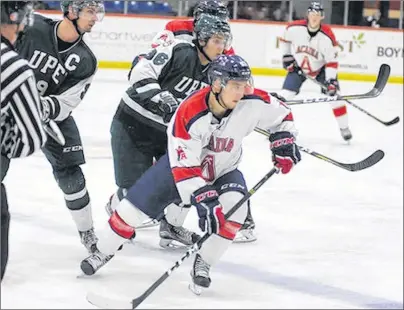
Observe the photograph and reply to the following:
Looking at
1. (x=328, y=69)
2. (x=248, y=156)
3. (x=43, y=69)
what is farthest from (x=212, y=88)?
(x=328, y=69)

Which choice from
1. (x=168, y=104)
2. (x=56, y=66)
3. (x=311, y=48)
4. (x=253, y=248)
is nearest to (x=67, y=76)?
(x=56, y=66)

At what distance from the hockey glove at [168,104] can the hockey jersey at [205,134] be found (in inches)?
1.8

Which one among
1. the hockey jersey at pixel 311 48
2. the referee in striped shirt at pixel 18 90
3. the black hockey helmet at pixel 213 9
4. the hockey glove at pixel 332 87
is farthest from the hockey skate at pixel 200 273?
the hockey glove at pixel 332 87

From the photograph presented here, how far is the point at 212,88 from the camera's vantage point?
1587 mm

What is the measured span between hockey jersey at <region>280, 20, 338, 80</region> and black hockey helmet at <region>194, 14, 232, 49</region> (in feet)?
5.80

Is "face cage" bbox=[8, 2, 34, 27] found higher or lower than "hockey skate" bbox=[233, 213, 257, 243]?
higher

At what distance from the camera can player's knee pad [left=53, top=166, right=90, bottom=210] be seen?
72.1 inches

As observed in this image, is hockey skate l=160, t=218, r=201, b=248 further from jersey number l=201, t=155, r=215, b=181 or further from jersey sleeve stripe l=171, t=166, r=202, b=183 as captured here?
jersey sleeve stripe l=171, t=166, r=202, b=183

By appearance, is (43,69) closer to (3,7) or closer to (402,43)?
(3,7)

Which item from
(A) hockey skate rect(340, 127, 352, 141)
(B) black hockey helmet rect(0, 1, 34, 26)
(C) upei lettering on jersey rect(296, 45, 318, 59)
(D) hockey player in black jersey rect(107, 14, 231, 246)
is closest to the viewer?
(B) black hockey helmet rect(0, 1, 34, 26)

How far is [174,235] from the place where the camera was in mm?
2068

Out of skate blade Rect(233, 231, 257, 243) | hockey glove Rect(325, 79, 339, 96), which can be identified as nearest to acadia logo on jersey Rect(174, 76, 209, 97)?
skate blade Rect(233, 231, 257, 243)

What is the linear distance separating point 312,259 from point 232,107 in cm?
86

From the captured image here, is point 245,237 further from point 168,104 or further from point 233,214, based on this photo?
point 168,104
